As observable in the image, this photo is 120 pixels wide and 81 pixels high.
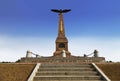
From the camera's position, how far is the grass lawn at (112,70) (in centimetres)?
1390

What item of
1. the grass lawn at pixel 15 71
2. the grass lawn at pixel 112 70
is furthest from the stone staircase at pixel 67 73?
the grass lawn at pixel 15 71

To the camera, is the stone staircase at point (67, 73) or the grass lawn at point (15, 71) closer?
the stone staircase at point (67, 73)

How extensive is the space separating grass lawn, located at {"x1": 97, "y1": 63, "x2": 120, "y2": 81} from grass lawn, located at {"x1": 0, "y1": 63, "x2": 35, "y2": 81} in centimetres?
513

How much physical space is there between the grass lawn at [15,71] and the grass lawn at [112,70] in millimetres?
5131

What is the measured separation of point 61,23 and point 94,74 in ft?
67.6

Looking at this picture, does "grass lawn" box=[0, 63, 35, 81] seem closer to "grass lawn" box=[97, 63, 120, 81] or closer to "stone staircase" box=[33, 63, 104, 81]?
"stone staircase" box=[33, 63, 104, 81]

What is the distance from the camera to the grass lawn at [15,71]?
13938mm

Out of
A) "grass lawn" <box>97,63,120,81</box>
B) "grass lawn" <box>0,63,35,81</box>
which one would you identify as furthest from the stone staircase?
"grass lawn" <box>0,63,35,81</box>

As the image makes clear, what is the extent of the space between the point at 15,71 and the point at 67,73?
3607 millimetres

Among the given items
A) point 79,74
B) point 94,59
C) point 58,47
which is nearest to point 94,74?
point 79,74

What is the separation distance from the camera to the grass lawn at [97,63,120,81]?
13.9 metres

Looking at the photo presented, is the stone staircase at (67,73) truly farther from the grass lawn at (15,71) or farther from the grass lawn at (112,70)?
the grass lawn at (15,71)

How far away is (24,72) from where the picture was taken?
15047mm

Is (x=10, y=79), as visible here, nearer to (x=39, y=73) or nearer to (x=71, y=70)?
(x=39, y=73)
